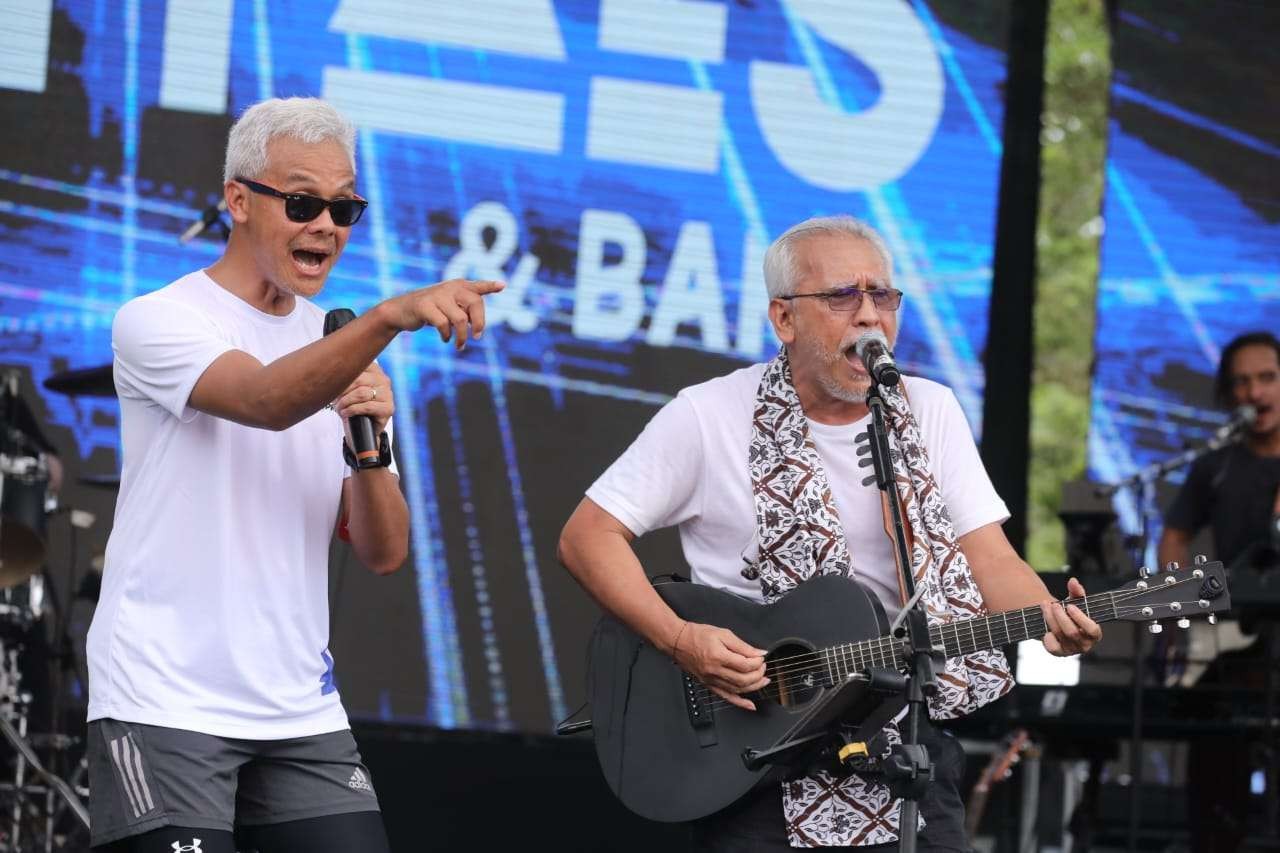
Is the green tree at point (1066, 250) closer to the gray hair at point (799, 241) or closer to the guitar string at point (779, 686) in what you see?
the gray hair at point (799, 241)

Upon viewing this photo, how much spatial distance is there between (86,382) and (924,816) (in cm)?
345

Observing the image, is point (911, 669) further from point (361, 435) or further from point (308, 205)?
point (308, 205)

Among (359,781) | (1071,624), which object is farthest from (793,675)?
(359,781)

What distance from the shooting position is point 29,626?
5934 mm

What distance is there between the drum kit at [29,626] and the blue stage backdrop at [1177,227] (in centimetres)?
426

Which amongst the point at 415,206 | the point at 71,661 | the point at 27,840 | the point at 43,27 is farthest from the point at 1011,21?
the point at 27,840

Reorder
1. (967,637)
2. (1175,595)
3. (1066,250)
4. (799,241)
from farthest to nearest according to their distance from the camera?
1. (1066,250)
2. (799,241)
3. (967,637)
4. (1175,595)

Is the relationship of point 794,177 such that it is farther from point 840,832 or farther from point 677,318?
point 840,832

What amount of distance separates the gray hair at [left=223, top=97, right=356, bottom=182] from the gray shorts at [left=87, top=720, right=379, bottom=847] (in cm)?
101

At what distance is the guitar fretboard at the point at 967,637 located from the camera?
303 cm

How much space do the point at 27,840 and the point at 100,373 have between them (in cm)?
175

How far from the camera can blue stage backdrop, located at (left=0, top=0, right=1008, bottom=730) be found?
6.42 meters

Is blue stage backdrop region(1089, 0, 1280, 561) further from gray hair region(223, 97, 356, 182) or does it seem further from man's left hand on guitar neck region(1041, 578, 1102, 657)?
gray hair region(223, 97, 356, 182)

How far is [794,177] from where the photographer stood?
6.88m
